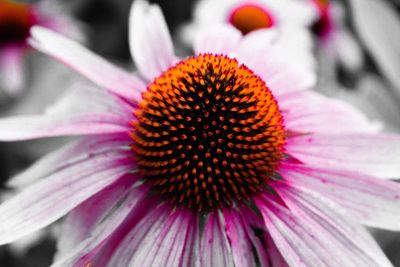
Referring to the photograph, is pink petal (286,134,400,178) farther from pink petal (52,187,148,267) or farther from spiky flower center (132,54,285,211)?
pink petal (52,187,148,267)

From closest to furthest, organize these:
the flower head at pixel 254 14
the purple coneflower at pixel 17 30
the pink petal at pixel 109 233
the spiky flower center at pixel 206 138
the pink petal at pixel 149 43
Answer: the pink petal at pixel 109 233 → the spiky flower center at pixel 206 138 → the pink petal at pixel 149 43 → the flower head at pixel 254 14 → the purple coneflower at pixel 17 30

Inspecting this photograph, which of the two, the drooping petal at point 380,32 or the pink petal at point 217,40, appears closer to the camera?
the pink petal at point 217,40

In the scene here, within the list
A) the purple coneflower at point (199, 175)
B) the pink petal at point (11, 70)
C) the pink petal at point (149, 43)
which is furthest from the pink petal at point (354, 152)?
the pink petal at point (11, 70)

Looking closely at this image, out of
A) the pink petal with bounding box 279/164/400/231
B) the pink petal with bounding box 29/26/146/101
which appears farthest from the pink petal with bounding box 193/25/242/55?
the pink petal with bounding box 279/164/400/231

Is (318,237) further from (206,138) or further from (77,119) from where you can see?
(77,119)

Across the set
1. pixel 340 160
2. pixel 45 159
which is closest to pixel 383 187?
pixel 340 160

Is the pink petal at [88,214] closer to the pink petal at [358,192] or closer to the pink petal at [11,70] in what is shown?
the pink petal at [358,192]

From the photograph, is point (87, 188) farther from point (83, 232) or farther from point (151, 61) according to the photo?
point (151, 61)

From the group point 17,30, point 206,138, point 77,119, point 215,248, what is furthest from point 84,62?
point 17,30
